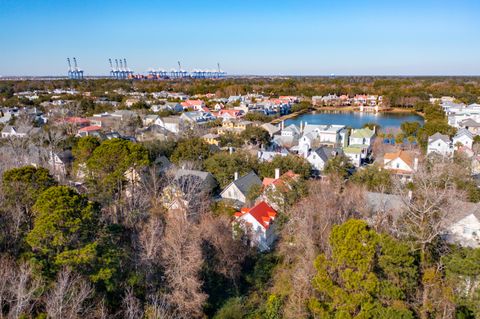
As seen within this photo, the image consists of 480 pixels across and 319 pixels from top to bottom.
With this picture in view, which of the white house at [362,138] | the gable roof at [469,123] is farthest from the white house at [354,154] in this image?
the gable roof at [469,123]

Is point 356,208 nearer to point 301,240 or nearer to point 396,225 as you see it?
point 396,225

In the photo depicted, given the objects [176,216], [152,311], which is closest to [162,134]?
[176,216]

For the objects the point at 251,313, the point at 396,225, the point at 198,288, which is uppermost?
the point at 396,225

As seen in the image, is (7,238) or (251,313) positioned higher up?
(7,238)

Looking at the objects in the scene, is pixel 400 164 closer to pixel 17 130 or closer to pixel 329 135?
pixel 329 135

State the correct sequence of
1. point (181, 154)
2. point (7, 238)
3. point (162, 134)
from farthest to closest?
1. point (162, 134)
2. point (181, 154)
3. point (7, 238)

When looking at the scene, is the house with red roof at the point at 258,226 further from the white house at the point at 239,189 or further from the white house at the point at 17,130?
the white house at the point at 17,130

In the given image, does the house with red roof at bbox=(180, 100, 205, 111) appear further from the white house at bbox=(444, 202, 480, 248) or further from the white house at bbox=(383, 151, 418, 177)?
the white house at bbox=(444, 202, 480, 248)

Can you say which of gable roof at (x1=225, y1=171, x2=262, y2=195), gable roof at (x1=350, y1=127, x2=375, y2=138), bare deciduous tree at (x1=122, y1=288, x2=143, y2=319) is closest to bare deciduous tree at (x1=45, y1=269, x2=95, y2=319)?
bare deciduous tree at (x1=122, y1=288, x2=143, y2=319)

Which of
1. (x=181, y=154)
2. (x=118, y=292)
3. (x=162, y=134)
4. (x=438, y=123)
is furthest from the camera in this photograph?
(x=162, y=134)
